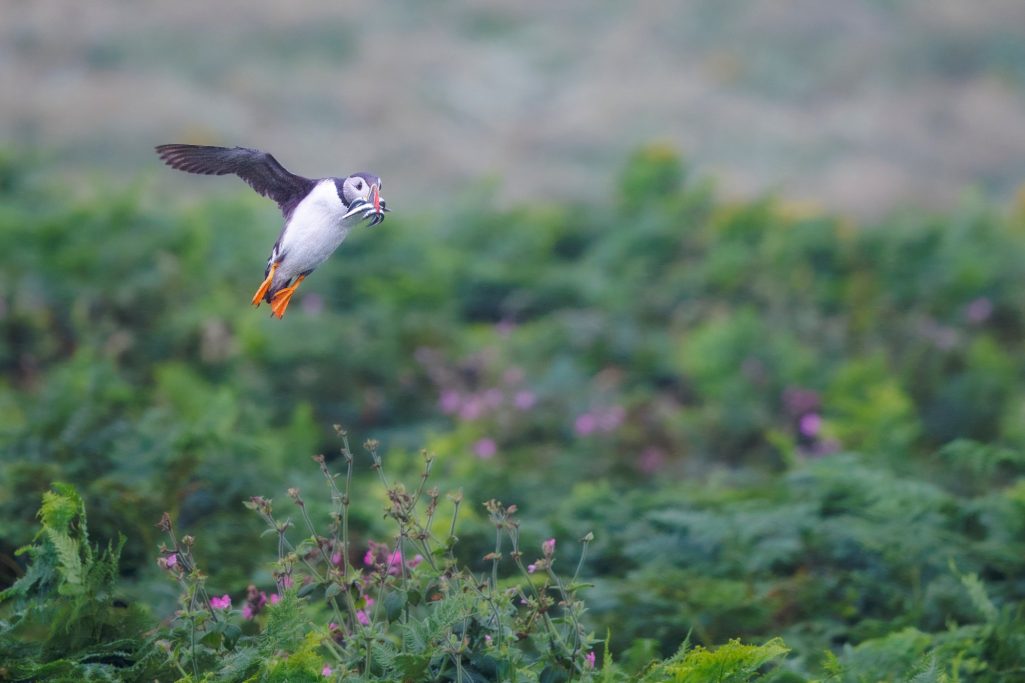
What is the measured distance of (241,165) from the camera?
1.98 m

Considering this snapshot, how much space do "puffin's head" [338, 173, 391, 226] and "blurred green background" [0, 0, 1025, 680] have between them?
1883 millimetres

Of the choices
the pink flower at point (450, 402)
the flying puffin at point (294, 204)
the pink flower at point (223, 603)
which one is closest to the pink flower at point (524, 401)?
the pink flower at point (450, 402)

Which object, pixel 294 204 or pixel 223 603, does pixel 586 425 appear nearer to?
pixel 223 603

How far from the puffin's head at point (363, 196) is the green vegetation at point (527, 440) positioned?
84cm

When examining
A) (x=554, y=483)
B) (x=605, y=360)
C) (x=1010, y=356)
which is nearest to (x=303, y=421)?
(x=554, y=483)

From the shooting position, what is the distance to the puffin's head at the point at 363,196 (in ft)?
5.57

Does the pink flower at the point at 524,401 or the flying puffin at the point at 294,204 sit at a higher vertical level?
the flying puffin at the point at 294,204

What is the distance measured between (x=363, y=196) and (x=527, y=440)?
4842 millimetres

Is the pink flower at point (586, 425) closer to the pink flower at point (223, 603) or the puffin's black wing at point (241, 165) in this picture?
the pink flower at point (223, 603)

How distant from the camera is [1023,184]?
14.7 m

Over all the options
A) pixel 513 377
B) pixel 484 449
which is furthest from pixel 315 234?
pixel 513 377

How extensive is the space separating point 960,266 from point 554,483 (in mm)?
3836

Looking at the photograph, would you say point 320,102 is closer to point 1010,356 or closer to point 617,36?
point 617,36

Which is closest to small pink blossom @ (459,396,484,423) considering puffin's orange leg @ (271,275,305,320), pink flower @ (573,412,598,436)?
pink flower @ (573,412,598,436)
